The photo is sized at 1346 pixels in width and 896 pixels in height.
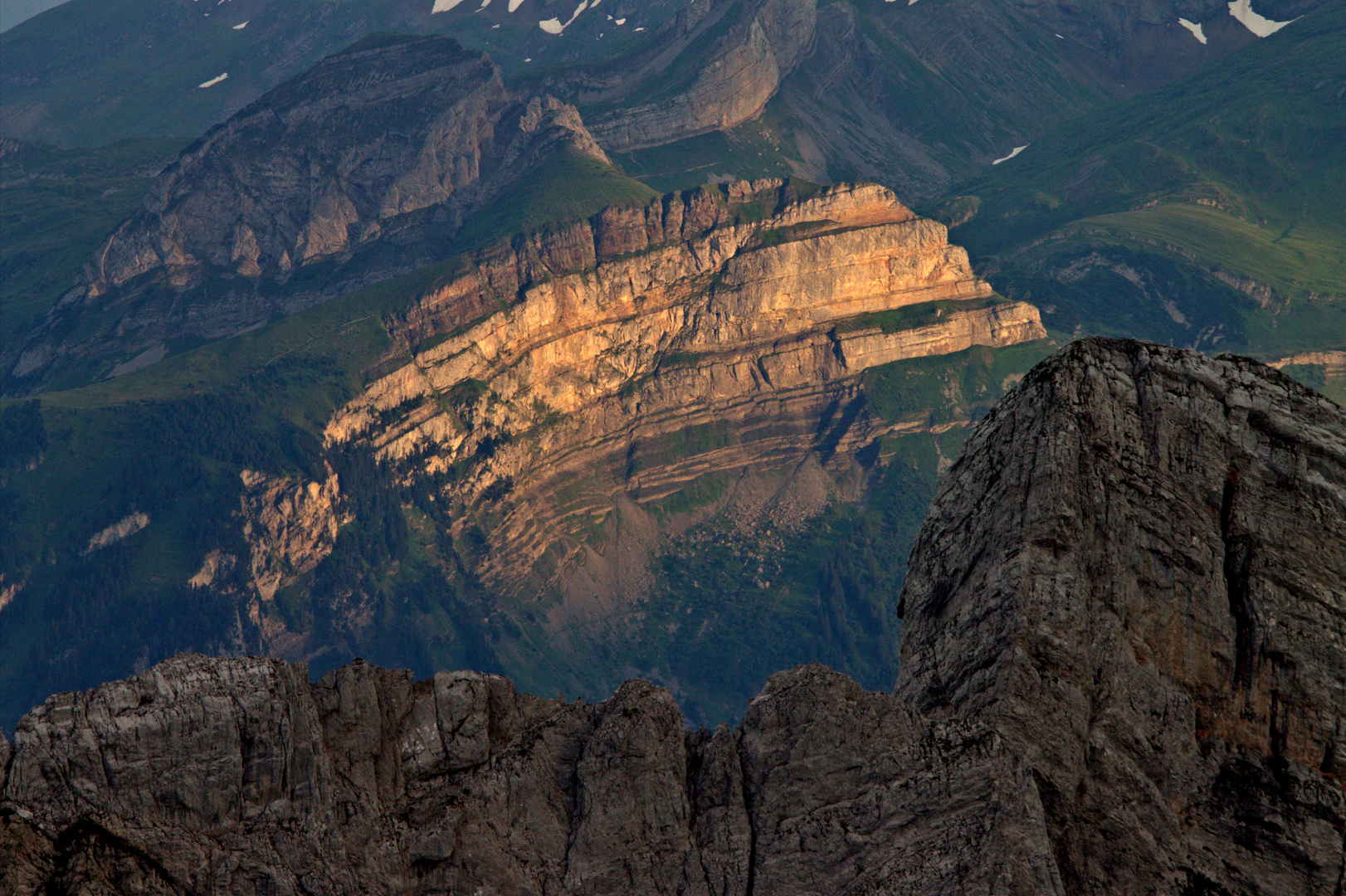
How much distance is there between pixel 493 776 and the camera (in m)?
37.8

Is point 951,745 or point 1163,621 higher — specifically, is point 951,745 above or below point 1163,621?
above

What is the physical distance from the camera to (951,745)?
117 feet

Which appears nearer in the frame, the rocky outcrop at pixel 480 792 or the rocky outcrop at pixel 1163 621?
the rocky outcrop at pixel 480 792

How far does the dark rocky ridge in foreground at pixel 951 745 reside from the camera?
33.7 metres

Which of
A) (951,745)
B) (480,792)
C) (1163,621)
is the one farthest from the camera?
(1163,621)

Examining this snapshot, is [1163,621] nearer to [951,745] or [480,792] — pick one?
[951,745]

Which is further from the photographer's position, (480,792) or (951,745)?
(480,792)

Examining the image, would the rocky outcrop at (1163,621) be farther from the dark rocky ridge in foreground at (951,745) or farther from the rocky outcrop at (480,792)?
the rocky outcrop at (480,792)

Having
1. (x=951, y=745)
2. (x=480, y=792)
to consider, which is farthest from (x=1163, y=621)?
(x=480, y=792)

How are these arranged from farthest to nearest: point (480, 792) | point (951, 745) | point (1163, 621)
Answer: point (1163, 621), point (480, 792), point (951, 745)

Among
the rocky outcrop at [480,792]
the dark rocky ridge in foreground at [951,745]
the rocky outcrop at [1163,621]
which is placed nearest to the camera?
the rocky outcrop at [480,792]

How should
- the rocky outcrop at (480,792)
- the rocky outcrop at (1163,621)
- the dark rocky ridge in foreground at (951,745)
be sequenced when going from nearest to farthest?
the rocky outcrop at (480,792) < the dark rocky ridge in foreground at (951,745) < the rocky outcrop at (1163,621)

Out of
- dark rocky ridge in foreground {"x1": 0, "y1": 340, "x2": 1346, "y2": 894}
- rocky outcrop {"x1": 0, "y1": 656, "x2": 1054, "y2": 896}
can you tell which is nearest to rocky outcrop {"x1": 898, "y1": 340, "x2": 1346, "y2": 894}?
dark rocky ridge in foreground {"x1": 0, "y1": 340, "x2": 1346, "y2": 894}

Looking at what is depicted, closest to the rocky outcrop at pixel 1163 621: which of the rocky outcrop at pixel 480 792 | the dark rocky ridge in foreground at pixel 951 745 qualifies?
the dark rocky ridge in foreground at pixel 951 745
